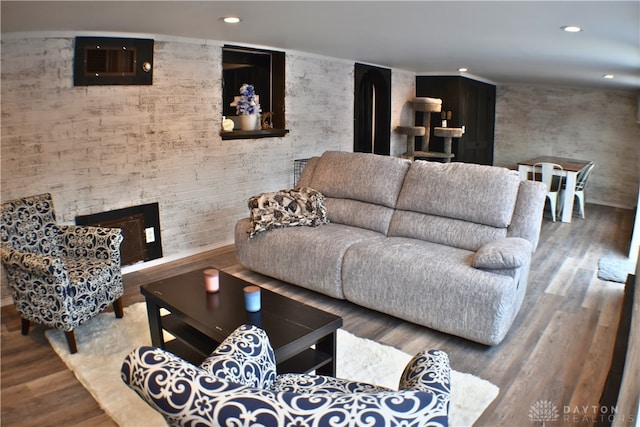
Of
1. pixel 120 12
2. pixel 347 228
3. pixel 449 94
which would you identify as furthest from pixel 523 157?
pixel 120 12

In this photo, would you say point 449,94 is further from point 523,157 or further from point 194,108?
point 194,108

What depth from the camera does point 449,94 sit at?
769 cm

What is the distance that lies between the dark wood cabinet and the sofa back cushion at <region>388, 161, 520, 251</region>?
167 inches

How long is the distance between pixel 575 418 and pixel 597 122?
6.95 metres

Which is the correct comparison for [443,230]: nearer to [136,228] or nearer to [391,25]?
[391,25]

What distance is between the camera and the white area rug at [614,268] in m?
4.22

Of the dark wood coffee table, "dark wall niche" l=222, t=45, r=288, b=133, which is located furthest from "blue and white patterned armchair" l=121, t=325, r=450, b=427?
"dark wall niche" l=222, t=45, r=288, b=133

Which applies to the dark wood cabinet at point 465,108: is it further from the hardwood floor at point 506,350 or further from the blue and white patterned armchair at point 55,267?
the blue and white patterned armchair at point 55,267

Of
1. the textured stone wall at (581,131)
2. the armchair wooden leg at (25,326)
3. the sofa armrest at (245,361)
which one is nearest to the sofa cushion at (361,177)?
the armchair wooden leg at (25,326)

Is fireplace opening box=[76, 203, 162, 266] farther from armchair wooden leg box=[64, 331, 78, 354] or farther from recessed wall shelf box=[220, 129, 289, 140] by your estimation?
armchair wooden leg box=[64, 331, 78, 354]

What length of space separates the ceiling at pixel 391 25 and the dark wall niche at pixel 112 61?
0.10 meters

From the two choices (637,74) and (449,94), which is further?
(449,94)

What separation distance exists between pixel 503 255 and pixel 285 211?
177cm

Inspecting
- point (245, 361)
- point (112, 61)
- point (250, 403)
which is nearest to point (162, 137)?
point (112, 61)
